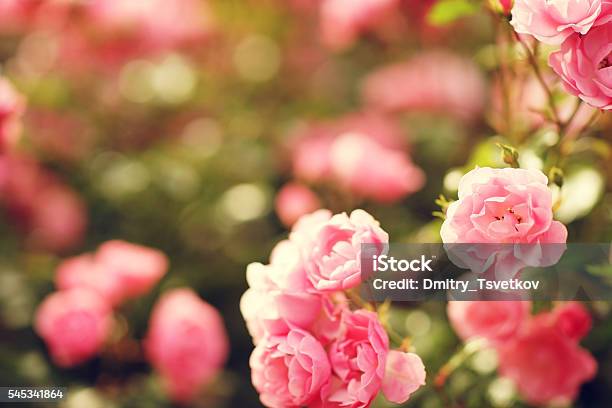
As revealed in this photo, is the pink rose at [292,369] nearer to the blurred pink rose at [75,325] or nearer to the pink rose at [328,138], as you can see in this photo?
the blurred pink rose at [75,325]

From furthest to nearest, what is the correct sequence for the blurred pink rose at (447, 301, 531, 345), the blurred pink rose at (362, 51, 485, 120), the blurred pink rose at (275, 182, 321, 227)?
the blurred pink rose at (362, 51, 485, 120)
the blurred pink rose at (275, 182, 321, 227)
the blurred pink rose at (447, 301, 531, 345)

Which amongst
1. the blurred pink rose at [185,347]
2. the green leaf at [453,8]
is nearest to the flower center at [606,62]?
the green leaf at [453,8]

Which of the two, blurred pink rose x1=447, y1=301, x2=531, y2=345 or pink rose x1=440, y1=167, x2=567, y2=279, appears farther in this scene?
blurred pink rose x1=447, y1=301, x2=531, y2=345

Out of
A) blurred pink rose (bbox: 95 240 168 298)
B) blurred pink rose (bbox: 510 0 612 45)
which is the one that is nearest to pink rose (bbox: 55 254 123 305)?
blurred pink rose (bbox: 95 240 168 298)

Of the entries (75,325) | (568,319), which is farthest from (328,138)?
(568,319)

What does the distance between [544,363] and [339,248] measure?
311 mm

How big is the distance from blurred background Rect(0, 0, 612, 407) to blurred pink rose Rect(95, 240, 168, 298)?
6 centimetres

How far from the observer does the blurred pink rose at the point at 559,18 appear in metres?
0.54

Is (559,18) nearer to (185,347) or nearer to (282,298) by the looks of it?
(282,298)

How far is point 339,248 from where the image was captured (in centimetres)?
59

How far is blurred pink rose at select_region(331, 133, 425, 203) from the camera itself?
1.09m

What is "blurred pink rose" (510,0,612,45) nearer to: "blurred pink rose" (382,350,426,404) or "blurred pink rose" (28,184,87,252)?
"blurred pink rose" (382,350,426,404)

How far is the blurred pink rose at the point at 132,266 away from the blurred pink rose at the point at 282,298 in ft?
1.60

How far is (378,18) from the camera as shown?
1208 millimetres
